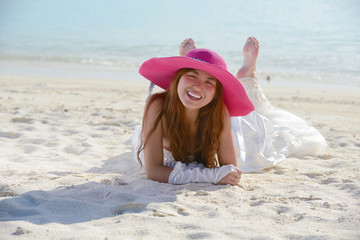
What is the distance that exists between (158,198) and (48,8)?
3380 centimetres

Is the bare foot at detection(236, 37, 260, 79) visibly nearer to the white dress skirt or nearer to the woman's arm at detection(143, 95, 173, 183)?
the white dress skirt

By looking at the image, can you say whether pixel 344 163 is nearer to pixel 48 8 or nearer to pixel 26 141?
pixel 26 141

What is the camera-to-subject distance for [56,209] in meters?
2.41

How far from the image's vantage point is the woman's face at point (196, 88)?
2.77 m

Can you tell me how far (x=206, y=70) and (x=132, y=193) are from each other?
0.99 metres

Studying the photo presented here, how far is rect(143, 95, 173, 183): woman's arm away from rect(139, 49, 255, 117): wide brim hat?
0.21 metres

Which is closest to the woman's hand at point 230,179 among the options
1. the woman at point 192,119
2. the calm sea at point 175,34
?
the woman at point 192,119

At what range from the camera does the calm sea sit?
495 inches

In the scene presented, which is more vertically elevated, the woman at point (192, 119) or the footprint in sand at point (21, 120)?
the woman at point (192, 119)

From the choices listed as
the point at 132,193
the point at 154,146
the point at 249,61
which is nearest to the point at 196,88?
the point at 154,146

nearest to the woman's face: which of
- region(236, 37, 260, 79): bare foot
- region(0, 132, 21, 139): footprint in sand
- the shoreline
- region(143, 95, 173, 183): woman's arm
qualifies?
region(143, 95, 173, 183): woman's arm

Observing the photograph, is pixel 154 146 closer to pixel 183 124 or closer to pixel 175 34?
pixel 183 124

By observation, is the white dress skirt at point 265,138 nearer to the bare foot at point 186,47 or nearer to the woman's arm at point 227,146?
the woman's arm at point 227,146

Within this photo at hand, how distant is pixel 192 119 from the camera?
3.13 metres
